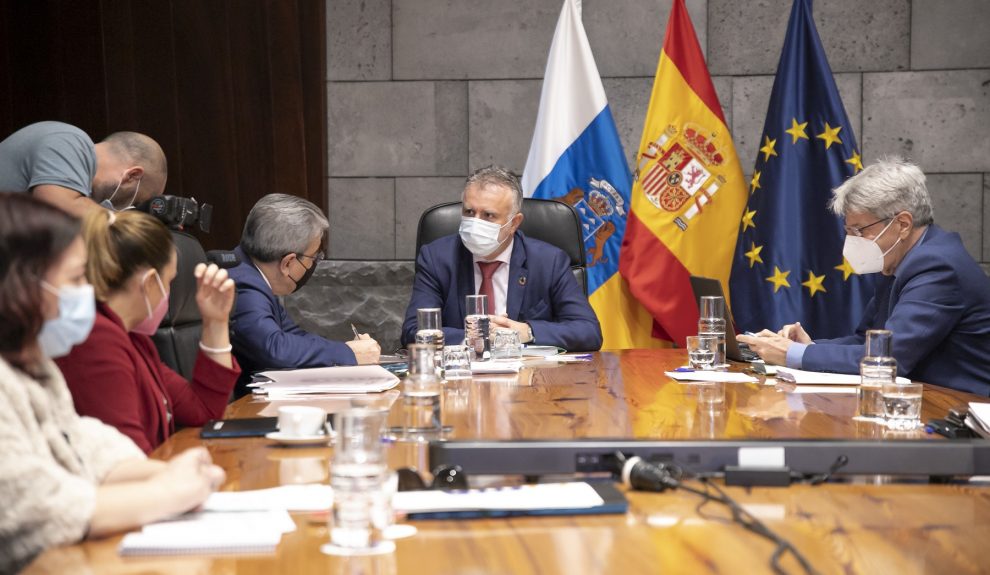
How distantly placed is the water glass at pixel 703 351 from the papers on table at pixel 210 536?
1.77 m

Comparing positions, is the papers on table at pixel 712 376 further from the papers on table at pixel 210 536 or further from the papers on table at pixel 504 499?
the papers on table at pixel 210 536

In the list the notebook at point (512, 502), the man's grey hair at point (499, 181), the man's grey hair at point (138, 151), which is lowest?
the notebook at point (512, 502)

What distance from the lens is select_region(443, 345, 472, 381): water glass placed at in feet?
9.04

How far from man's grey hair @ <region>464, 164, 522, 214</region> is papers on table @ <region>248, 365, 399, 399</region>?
4.46 ft

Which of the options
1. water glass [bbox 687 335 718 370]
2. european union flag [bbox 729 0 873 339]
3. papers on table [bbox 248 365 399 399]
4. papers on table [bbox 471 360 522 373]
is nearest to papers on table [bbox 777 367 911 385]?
water glass [bbox 687 335 718 370]

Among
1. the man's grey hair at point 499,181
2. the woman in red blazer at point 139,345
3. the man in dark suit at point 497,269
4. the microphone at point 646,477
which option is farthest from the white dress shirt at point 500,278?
the microphone at point 646,477

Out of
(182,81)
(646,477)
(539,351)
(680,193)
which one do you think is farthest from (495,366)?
(182,81)

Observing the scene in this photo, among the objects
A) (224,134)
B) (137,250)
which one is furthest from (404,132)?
(137,250)

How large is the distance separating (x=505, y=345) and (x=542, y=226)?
0.97 metres

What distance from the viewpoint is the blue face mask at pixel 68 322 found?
1.32 meters

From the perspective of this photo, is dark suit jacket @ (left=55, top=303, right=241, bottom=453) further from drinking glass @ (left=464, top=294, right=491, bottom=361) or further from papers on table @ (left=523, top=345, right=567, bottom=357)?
papers on table @ (left=523, top=345, right=567, bottom=357)

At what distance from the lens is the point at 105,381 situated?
1.74 m

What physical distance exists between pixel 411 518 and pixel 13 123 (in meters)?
4.26

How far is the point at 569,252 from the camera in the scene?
4055mm
